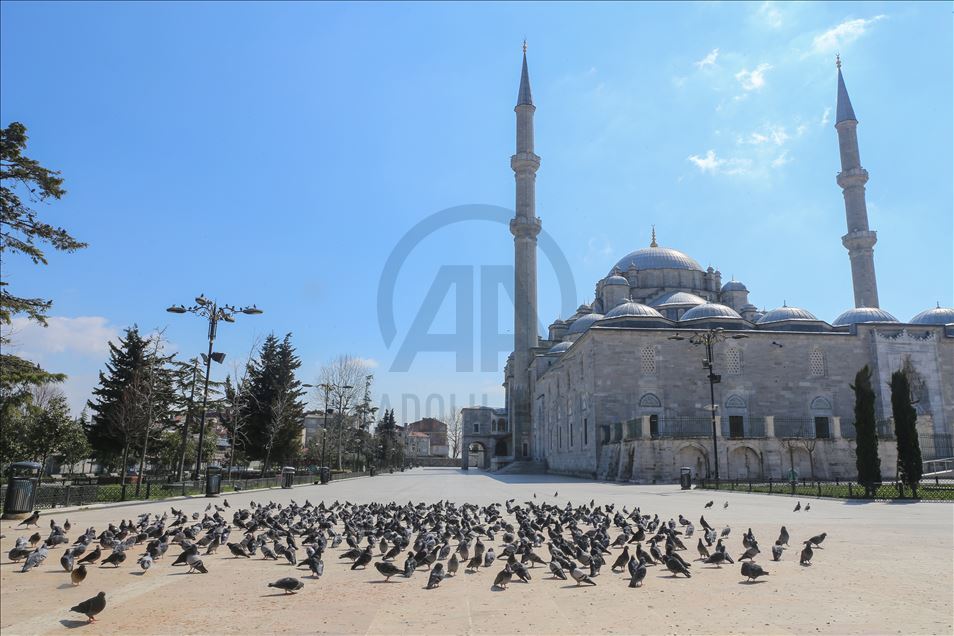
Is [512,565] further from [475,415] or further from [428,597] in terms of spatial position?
[475,415]

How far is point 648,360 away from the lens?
3625 centimetres

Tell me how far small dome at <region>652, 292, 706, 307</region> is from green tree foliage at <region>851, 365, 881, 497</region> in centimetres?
2530

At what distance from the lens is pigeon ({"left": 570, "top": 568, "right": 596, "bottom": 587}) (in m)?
5.95

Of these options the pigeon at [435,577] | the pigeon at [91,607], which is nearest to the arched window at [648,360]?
the pigeon at [435,577]

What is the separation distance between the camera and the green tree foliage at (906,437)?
19.1 metres

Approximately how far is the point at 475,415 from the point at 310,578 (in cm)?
7245

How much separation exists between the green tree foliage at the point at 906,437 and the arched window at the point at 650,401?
602 inches

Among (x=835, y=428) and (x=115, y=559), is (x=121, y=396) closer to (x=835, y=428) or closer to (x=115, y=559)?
Result: (x=115, y=559)

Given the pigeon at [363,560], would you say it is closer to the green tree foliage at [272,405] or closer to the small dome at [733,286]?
the green tree foliage at [272,405]

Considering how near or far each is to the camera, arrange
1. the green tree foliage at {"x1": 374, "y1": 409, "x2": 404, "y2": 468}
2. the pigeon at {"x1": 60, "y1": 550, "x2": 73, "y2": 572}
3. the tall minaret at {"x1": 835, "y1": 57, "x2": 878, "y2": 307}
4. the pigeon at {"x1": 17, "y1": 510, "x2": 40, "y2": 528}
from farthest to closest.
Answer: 1. the green tree foliage at {"x1": 374, "y1": 409, "x2": 404, "y2": 468}
2. the tall minaret at {"x1": 835, "y1": 57, "x2": 878, "y2": 307}
3. the pigeon at {"x1": 17, "y1": 510, "x2": 40, "y2": 528}
4. the pigeon at {"x1": 60, "y1": 550, "x2": 73, "y2": 572}

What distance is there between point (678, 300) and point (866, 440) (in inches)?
1099

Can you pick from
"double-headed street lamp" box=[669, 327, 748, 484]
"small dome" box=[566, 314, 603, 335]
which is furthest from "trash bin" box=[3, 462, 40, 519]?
"small dome" box=[566, 314, 603, 335]

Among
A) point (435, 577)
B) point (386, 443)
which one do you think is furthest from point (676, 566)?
point (386, 443)

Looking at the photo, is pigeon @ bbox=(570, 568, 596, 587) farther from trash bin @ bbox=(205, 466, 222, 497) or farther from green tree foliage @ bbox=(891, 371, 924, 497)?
green tree foliage @ bbox=(891, 371, 924, 497)
